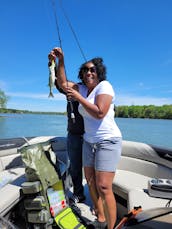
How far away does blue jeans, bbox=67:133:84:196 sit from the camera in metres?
2.34

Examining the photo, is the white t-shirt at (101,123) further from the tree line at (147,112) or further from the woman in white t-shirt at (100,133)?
the tree line at (147,112)

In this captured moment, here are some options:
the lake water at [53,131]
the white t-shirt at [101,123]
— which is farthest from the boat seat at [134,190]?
the lake water at [53,131]

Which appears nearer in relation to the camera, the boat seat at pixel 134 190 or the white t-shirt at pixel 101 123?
the white t-shirt at pixel 101 123

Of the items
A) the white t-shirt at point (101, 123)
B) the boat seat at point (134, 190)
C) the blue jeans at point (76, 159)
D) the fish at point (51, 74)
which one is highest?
the fish at point (51, 74)

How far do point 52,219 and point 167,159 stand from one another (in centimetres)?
153

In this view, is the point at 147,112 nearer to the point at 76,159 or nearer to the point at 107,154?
the point at 76,159

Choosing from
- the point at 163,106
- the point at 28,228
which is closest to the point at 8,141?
the point at 28,228

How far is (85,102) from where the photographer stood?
165 cm

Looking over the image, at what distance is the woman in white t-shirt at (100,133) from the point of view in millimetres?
1679

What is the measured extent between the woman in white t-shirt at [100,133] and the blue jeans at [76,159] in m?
0.45

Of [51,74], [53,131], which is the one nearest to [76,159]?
[51,74]

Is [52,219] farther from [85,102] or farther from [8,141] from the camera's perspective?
[8,141]

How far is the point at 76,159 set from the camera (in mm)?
2426

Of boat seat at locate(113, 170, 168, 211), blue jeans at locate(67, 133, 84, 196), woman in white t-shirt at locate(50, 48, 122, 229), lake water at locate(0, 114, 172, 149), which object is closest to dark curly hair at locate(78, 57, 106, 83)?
woman in white t-shirt at locate(50, 48, 122, 229)
